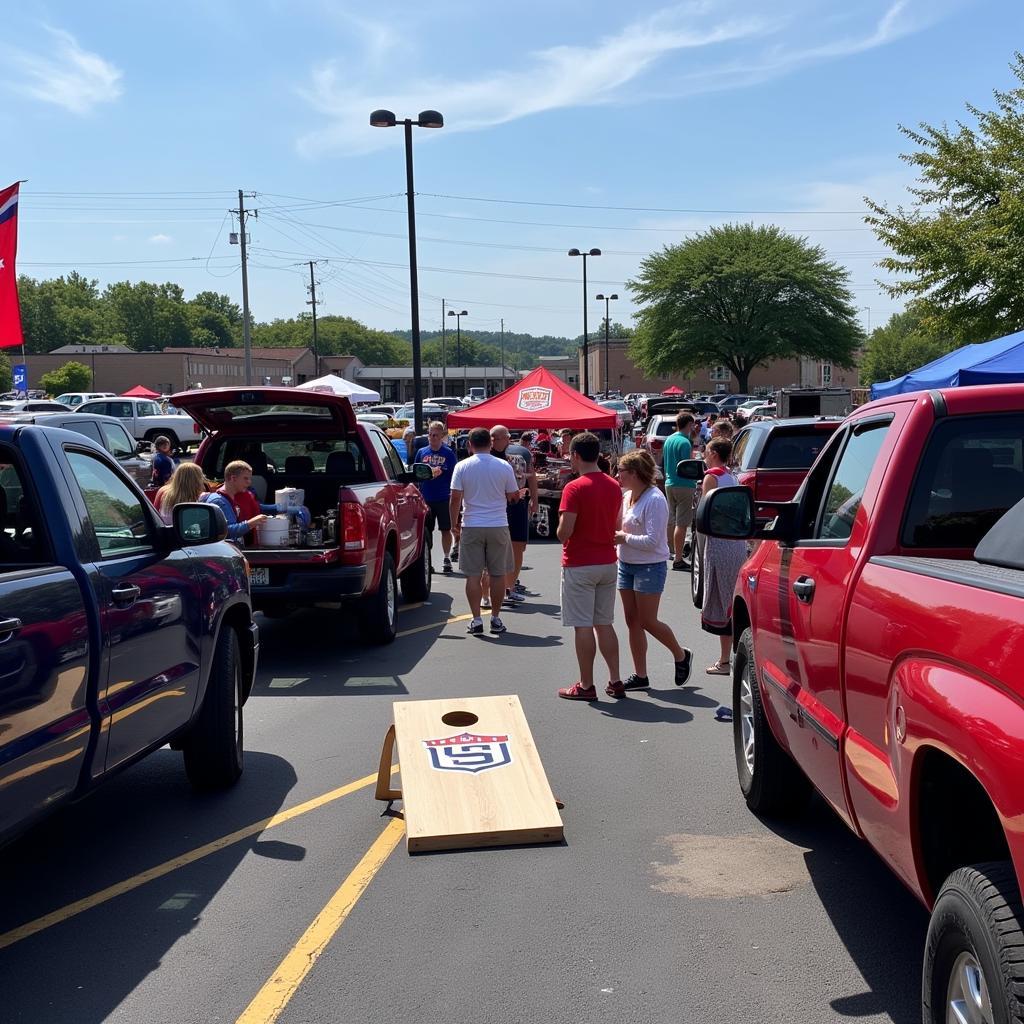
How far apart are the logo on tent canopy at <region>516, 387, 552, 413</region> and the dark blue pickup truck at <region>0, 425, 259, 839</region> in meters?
11.7

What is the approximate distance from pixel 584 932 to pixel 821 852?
1457mm

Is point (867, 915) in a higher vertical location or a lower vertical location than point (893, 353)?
lower

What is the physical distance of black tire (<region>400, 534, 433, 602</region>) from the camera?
12969 mm

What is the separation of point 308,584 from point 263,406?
1.87 metres

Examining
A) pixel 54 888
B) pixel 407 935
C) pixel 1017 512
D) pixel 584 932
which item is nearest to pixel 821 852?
pixel 584 932

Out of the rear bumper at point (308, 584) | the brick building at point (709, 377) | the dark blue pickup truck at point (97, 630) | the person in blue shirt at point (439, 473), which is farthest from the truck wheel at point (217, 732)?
the brick building at point (709, 377)

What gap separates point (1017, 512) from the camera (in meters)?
2.98

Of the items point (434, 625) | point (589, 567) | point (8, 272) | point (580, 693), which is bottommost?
point (434, 625)

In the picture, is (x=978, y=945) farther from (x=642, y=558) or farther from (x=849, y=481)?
(x=642, y=558)

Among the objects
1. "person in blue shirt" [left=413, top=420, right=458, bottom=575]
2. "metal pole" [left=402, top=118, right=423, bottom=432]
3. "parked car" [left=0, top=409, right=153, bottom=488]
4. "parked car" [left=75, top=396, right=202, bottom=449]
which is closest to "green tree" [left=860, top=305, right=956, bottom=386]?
"parked car" [left=75, top=396, right=202, bottom=449]

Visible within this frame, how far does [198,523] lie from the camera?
567 cm

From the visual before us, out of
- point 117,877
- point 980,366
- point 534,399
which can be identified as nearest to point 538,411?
point 534,399

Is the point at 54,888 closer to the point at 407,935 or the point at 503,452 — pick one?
the point at 407,935

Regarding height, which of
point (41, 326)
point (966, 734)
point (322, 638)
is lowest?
point (322, 638)
